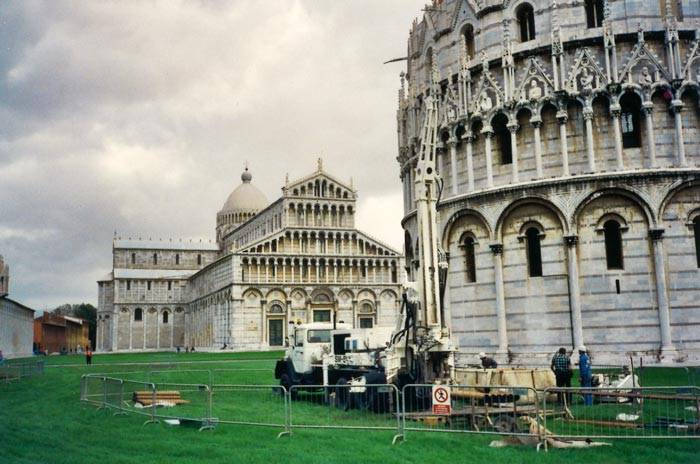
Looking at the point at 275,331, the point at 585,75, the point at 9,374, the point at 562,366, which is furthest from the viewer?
the point at 275,331

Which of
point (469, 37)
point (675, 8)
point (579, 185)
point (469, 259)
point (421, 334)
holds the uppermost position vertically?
point (469, 37)

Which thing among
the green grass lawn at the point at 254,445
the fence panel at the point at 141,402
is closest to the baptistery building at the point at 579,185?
the green grass lawn at the point at 254,445

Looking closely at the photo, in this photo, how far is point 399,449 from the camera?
1286 cm

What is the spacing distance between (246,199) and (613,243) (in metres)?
97.2

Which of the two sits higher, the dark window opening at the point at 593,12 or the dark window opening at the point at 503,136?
the dark window opening at the point at 593,12

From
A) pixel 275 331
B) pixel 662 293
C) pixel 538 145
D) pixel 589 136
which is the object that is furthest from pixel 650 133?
pixel 275 331

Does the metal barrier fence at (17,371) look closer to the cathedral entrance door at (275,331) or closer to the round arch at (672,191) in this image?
the round arch at (672,191)

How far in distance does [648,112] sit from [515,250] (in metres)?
7.49

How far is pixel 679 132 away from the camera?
27.5m

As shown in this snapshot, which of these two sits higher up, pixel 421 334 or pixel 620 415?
pixel 421 334

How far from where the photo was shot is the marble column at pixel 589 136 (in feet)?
92.0

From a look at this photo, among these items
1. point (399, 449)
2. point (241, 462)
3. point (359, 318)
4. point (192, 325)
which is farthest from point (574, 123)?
point (192, 325)

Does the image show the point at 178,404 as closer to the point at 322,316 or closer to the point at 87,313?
the point at 322,316

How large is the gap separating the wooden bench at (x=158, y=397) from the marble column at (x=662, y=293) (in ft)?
57.5
